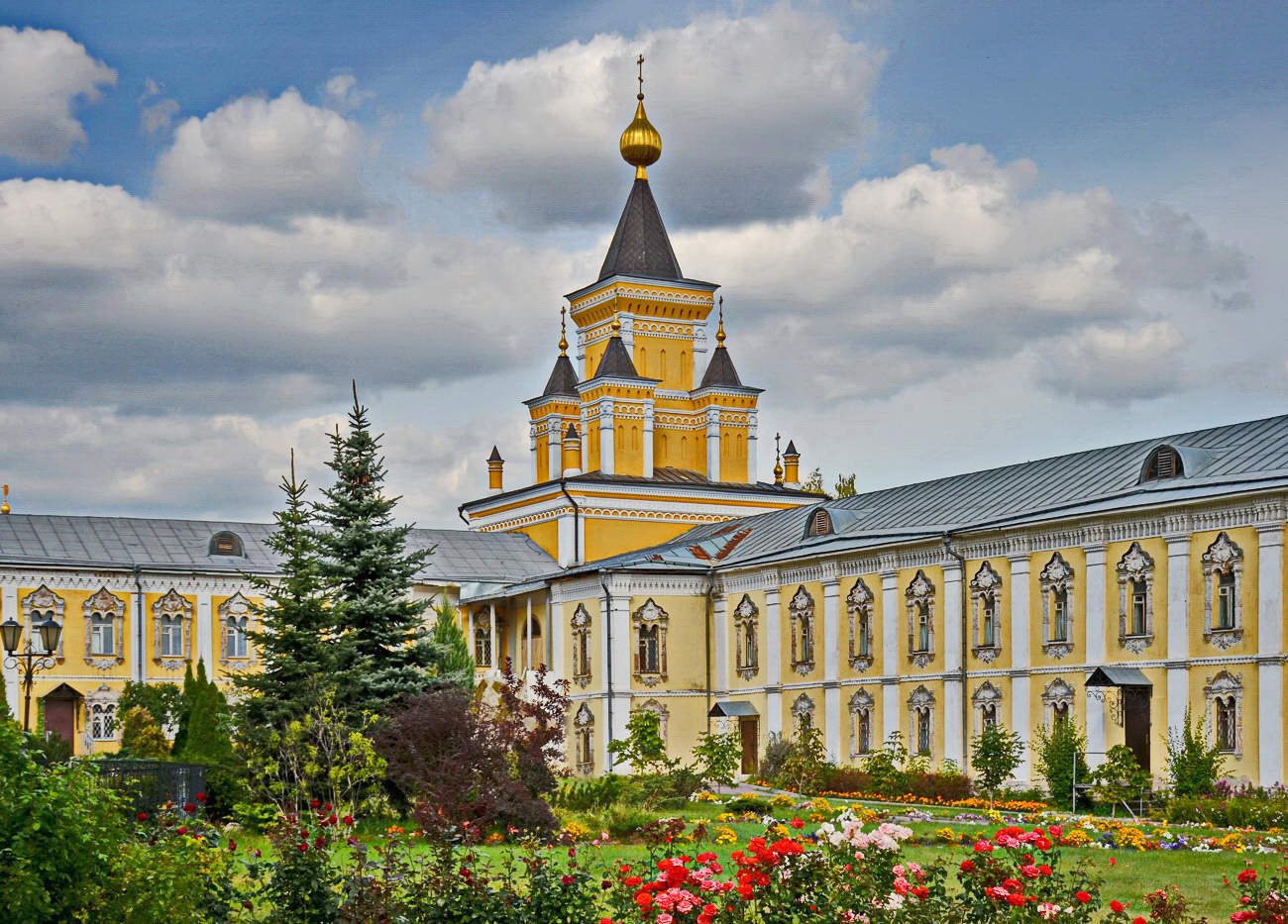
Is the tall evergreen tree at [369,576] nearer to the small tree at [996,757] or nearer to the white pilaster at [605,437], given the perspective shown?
the small tree at [996,757]

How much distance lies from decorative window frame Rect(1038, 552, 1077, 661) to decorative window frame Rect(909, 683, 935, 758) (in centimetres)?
359

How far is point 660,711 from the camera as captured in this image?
1681 inches

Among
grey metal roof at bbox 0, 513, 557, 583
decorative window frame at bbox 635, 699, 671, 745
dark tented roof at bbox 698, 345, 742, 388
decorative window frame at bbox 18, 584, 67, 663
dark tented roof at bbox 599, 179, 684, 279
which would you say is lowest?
decorative window frame at bbox 635, 699, 671, 745

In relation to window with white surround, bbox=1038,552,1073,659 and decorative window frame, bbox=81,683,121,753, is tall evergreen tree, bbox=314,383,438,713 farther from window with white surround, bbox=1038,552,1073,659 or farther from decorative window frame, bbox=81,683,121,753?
decorative window frame, bbox=81,683,121,753

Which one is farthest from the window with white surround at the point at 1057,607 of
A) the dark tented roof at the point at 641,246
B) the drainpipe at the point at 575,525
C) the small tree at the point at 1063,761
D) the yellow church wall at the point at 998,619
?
the dark tented roof at the point at 641,246

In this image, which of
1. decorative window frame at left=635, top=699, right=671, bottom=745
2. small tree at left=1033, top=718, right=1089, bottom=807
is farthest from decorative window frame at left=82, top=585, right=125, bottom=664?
small tree at left=1033, top=718, right=1089, bottom=807

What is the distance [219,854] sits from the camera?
1377 centimetres

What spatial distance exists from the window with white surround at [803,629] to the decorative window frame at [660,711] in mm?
3982

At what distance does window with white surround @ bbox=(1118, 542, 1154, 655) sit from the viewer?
3109 centimetres

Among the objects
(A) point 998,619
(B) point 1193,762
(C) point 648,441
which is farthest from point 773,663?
(B) point 1193,762

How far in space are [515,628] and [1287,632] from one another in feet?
77.5

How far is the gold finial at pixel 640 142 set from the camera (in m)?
55.4

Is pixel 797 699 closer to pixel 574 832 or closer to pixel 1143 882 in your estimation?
pixel 574 832

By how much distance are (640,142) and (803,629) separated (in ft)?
68.1
